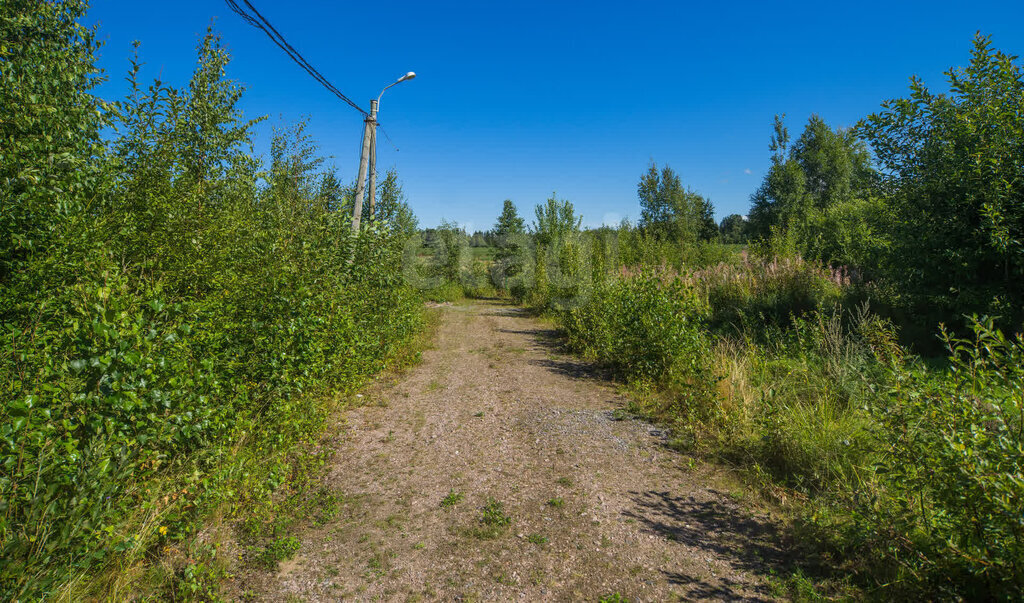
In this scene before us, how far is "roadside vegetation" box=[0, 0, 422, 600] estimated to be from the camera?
1.87m

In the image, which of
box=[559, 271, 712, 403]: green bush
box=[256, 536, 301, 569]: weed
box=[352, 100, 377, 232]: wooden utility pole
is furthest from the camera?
box=[352, 100, 377, 232]: wooden utility pole

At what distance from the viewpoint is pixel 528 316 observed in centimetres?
1659

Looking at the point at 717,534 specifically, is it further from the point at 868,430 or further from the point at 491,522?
the point at 491,522

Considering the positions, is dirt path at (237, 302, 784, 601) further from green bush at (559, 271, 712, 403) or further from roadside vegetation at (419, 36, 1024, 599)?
green bush at (559, 271, 712, 403)

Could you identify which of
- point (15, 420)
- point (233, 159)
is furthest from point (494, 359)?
point (15, 420)

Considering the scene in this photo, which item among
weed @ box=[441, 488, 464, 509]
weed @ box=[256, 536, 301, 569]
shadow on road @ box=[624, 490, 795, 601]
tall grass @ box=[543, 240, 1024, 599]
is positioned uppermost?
tall grass @ box=[543, 240, 1024, 599]

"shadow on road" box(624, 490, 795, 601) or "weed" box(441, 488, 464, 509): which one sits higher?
"shadow on road" box(624, 490, 795, 601)

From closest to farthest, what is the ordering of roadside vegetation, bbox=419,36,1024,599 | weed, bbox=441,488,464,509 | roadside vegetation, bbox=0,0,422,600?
roadside vegetation, bbox=0,0,422,600 → roadside vegetation, bbox=419,36,1024,599 → weed, bbox=441,488,464,509

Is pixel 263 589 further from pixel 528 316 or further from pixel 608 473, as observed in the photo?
pixel 528 316

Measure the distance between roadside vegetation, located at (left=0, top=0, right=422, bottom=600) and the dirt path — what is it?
517 millimetres

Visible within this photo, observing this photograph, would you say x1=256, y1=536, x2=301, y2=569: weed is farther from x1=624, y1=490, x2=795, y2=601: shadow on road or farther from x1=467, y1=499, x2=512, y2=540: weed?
x1=624, y1=490, x2=795, y2=601: shadow on road

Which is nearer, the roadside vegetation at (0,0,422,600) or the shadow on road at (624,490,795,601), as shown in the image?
the roadside vegetation at (0,0,422,600)

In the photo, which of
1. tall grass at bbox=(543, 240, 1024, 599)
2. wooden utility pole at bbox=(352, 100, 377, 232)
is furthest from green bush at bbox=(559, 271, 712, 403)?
wooden utility pole at bbox=(352, 100, 377, 232)

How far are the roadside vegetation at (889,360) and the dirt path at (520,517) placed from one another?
0.53m
